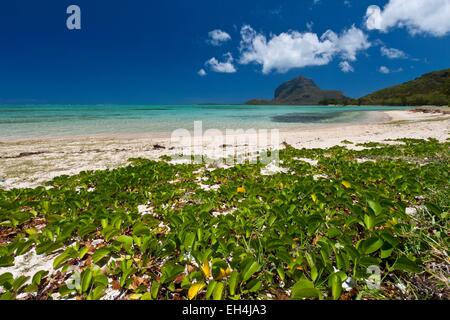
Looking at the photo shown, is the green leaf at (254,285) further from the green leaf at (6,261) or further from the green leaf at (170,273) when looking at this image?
the green leaf at (6,261)

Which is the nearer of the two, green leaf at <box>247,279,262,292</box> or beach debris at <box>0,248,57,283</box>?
green leaf at <box>247,279,262,292</box>

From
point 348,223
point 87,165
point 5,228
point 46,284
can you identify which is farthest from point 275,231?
point 87,165

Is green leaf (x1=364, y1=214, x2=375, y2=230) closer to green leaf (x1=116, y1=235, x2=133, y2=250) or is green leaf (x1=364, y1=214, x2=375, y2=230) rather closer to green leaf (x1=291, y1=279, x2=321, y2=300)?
green leaf (x1=291, y1=279, x2=321, y2=300)

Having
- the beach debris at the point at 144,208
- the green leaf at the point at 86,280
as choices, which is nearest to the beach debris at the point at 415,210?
the green leaf at the point at 86,280

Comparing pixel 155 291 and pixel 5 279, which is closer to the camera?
pixel 155 291

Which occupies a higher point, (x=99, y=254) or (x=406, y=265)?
(x=406, y=265)

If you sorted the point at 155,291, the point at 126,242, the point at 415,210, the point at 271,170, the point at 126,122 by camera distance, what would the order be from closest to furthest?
the point at 155,291 → the point at 126,242 → the point at 415,210 → the point at 271,170 → the point at 126,122

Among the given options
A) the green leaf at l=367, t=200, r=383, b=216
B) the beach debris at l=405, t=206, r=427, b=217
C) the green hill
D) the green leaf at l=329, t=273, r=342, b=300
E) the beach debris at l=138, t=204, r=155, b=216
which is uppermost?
the green hill

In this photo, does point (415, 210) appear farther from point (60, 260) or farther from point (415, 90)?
point (415, 90)

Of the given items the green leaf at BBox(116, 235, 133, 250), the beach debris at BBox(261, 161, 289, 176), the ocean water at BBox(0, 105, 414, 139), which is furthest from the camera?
the ocean water at BBox(0, 105, 414, 139)

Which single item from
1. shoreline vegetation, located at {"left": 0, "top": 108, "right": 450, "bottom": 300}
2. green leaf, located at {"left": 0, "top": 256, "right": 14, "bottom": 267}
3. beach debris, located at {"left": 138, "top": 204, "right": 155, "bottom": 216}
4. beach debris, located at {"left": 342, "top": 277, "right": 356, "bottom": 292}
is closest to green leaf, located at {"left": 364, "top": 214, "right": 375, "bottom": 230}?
shoreline vegetation, located at {"left": 0, "top": 108, "right": 450, "bottom": 300}

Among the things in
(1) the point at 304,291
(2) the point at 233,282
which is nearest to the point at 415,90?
(1) the point at 304,291
